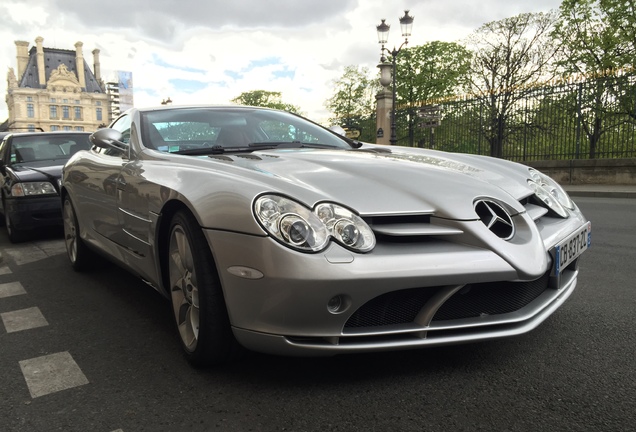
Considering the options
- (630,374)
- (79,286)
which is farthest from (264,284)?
(79,286)

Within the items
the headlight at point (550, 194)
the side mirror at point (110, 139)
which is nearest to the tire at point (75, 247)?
the side mirror at point (110, 139)

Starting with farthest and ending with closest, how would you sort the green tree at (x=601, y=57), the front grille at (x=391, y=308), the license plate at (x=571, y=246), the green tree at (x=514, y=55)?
the green tree at (x=514, y=55) → the green tree at (x=601, y=57) → the license plate at (x=571, y=246) → the front grille at (x=391, y=308)

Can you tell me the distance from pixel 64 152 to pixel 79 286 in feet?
12.9

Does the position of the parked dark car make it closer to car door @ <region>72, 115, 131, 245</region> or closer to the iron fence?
car door @ <region>72, 115, 131, 245</region>

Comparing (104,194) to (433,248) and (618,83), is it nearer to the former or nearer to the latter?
(433,248)

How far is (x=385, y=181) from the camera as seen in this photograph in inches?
91.5

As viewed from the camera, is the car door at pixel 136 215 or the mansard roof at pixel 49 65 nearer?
the car door at pixel 136 215

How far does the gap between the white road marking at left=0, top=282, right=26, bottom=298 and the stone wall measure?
47.2ft

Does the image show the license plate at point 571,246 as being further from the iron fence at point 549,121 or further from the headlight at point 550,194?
the iron fence at point 549,121

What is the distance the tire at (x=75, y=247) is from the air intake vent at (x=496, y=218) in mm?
3287

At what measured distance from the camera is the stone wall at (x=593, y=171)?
551 inches

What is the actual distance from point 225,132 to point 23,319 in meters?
1.68

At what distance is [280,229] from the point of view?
195cm

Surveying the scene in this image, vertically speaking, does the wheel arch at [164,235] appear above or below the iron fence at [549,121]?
below
